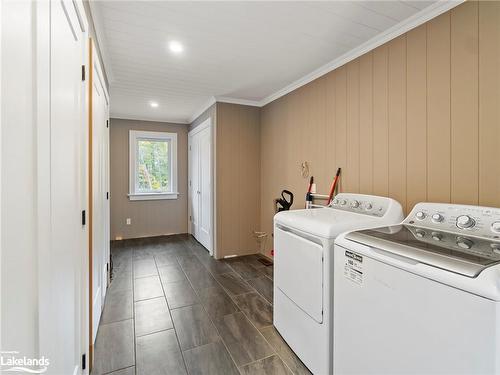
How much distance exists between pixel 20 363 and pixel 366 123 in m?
2.43

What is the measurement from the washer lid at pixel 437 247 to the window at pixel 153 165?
4.37 m

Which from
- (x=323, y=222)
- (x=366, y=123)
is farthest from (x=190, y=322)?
(x=366, y=123)

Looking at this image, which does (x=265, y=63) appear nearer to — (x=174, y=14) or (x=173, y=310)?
(x=174, y=14)

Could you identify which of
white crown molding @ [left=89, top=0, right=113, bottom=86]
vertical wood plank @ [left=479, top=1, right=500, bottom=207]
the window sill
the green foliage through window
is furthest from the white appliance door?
the green foliage through window

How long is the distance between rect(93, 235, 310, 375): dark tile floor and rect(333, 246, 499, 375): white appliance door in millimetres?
598

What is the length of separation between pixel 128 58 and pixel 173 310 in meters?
2.39

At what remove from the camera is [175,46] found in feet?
7.09

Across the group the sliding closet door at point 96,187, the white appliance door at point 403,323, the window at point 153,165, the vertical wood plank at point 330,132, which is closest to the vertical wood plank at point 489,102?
the white appliance door at point 403,323

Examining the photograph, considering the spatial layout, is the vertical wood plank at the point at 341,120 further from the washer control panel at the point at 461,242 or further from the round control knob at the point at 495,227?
the round control knob at the point at 495,227

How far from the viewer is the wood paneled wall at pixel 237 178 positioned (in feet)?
12.1

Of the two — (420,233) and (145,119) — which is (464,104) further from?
(145,119)

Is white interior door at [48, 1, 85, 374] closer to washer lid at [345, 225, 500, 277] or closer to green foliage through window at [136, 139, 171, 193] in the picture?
washer lid at [345, 225, 500, 277]

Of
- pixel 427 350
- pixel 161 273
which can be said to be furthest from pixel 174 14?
pixel 161 273

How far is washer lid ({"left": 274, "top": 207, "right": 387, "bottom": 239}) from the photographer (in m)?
1.48
